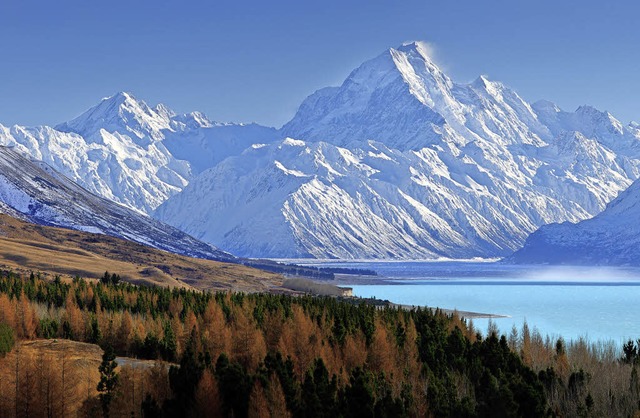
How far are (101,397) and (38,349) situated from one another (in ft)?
112

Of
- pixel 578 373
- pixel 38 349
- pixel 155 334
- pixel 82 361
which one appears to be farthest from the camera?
pixel 155 334

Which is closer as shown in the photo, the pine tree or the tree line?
the tree line

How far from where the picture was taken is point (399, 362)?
116812 mm

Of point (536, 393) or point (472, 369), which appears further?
point (472, 369)

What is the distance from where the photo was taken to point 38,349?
120 metres

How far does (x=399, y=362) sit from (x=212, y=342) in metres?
23.8

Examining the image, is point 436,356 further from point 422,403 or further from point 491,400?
point 491,400

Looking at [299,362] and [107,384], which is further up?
[299,362]

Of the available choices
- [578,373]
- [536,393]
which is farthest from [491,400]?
[578,373]

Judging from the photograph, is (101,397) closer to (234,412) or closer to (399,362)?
(234,412)

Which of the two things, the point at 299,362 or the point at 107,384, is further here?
the point at 299,362

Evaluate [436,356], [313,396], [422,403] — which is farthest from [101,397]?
[436,356]

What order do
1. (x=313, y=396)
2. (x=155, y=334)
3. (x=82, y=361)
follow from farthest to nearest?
1. (x=155, y=334)
2. (x=82, y=361)
3. (x=313, y=396)

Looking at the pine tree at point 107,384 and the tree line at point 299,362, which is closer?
the tree line at point 299,362
